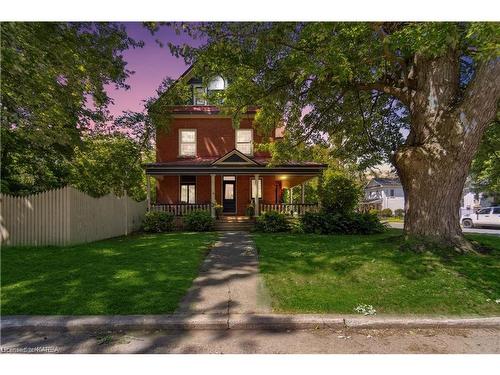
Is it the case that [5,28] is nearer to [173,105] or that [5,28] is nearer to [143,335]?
[143,335]

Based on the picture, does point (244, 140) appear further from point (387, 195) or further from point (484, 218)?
point (387, 195)

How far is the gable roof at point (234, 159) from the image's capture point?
15016 mm

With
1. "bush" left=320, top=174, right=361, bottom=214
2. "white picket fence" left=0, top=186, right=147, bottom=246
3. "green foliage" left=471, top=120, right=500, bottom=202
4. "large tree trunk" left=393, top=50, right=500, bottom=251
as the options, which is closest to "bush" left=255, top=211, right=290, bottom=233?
"bush" left=320, top=174, right=361, bottom=214

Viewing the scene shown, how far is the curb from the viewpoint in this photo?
3641 millimetres

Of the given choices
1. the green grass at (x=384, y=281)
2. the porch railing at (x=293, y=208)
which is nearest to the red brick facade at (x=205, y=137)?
the porch railing at (x=293, y=208)

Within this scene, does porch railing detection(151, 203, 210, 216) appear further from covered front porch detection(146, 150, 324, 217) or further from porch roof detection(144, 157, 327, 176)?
porch roof detection(144, 157, 327, 176)

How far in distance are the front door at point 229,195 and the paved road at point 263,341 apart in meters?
14.4

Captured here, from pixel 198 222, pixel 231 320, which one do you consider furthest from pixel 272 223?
pixel 231 320

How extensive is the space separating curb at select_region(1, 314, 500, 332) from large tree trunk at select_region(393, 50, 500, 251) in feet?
10.3

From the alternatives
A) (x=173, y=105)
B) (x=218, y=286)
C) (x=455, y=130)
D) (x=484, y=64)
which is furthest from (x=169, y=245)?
(x=173, y=105)

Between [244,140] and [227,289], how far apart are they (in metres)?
13.4

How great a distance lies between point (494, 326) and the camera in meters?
3.81

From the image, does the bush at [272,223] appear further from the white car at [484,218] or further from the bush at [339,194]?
the white car at [484,218]

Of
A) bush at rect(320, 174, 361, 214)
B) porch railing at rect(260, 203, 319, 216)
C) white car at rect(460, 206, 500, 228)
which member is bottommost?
white car at rect(460, 206, 500, 228)
